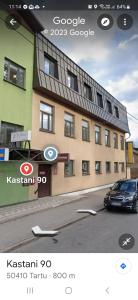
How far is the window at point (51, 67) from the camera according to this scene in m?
11.5

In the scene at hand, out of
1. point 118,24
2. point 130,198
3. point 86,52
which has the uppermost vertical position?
point 118,24

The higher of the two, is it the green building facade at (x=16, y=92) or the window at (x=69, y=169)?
the green building facade at (x=16, y=92)

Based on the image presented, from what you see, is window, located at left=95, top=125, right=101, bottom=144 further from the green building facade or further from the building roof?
the green building facade

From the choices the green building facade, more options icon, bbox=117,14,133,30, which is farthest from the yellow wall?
more options icon, bbox=117,14,133,30

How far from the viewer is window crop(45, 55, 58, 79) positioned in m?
11.5

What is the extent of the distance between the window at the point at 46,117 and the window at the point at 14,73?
1.51m

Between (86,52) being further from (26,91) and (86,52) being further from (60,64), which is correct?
(60,64)

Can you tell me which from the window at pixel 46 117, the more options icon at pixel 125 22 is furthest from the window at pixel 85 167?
the more options icon at pixel 125 22

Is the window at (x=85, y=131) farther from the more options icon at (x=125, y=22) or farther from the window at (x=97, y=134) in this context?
the more options icon at (x=125, y=22)
